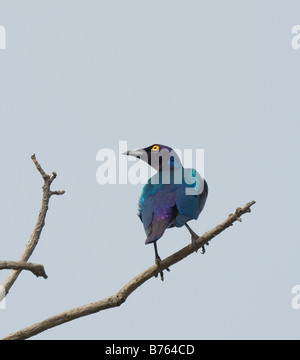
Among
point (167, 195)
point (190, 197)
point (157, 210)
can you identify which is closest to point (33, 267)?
point (157, 210)

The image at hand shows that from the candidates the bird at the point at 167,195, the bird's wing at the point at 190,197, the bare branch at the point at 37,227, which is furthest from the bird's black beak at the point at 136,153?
the bare branch at the point at 37,227

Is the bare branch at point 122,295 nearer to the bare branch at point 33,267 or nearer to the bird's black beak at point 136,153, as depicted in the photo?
the bare branch at point 33,267

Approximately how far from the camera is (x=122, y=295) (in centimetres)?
536

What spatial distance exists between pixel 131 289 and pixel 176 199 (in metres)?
0.84

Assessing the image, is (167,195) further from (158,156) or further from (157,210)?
(158,156)

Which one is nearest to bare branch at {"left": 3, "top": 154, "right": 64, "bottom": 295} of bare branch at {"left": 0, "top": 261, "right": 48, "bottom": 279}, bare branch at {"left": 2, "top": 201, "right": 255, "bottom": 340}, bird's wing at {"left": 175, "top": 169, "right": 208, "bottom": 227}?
bare branch at {"left": 2, "top": 201, "right": 255, "bottom": 340}

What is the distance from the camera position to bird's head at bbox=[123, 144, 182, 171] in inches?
249

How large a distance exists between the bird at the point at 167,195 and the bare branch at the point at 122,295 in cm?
7

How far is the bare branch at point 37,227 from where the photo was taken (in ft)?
19.9

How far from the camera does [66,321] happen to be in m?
5.42

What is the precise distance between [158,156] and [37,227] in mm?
1203

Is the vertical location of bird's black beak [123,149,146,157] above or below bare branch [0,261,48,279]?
above

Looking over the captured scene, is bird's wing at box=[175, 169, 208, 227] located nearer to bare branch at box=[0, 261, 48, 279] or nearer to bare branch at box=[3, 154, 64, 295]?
bare branch at box=[3, 154, 64, 295]
